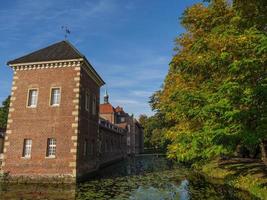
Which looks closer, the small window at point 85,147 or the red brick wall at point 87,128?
the red brick wall at point 87,128

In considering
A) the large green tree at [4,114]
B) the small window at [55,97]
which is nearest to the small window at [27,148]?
the small window at [55,97]

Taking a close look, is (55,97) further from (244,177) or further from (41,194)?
(244,177)

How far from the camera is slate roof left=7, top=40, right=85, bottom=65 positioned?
22.9m

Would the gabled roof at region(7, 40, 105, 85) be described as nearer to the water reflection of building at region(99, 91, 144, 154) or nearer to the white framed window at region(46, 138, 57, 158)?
the white framed window at region(46, 138, 57, 158)

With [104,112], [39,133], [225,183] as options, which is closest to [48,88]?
[39,133]

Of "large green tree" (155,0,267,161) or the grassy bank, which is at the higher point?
"large green tree" (155,0,267,161)

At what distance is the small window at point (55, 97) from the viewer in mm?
22689

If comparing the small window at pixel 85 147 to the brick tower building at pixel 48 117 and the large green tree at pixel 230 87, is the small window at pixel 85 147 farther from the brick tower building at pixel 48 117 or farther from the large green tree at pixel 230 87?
the large green tree at pixel 230 87

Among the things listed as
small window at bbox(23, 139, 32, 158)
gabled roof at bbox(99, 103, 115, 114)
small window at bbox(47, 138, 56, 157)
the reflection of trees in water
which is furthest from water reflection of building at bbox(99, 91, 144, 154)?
the reflection of trees in water

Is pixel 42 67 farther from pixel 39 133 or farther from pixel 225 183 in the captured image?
pixel 225 183

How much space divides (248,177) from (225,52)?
9585 millimetres

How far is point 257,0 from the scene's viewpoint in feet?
40.7

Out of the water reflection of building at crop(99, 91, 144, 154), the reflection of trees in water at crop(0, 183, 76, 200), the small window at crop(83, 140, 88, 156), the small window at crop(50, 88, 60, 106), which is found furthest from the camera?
the water reflection of building at crop(99, 91, 144, 154)

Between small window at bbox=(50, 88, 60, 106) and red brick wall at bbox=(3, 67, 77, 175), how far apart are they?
345mm
